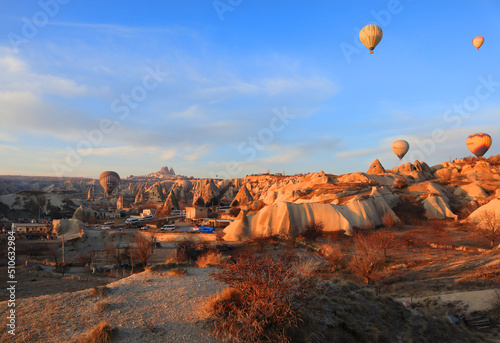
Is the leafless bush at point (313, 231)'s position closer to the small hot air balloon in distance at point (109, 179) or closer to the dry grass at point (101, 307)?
the dry grass at point (101, 307)

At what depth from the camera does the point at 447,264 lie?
17.9 m

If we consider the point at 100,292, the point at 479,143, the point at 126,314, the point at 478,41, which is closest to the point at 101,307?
the point at 126,314

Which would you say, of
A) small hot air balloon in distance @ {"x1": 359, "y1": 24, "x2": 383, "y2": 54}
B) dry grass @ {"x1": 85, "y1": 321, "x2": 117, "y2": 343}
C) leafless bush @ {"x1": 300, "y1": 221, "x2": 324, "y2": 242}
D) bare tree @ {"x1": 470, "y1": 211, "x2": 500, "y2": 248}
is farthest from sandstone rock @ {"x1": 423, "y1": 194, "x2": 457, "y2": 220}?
dry grass @ {"x1": 85, "y1": 321, "x2": 117, "y2": 343}

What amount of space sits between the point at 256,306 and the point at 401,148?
62.1 metres

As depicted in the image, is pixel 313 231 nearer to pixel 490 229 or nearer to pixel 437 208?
pixel 490 229

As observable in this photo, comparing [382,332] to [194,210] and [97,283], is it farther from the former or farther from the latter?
[194,210]

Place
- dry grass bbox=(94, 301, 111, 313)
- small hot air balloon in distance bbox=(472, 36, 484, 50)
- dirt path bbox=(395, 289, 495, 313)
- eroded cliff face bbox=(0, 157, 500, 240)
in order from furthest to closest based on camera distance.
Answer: small hot air balloon in distance bbox=(472, 36, 484, 50)
eroded cliff face bbox=(0, 157, 500, 240)
dirt path bbox=(395, 289, 495, 313)
dry grass bbox=(94, 301, 111, 313)

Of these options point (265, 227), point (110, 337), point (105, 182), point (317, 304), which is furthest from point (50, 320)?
point (105, 182)

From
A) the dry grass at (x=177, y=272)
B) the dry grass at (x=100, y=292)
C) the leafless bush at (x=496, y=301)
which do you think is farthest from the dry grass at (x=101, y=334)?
the leafless bush at (x=496, y=301)

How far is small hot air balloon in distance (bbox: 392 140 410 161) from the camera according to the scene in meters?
59.5

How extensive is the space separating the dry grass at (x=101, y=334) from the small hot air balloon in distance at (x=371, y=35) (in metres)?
28.8

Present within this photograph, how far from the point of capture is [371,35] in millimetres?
27016

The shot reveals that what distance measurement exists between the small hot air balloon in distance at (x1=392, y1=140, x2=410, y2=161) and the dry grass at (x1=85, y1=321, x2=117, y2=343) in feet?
207

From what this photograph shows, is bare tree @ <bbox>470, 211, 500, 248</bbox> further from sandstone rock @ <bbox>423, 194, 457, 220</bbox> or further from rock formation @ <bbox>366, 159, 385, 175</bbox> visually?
rock formation @ <bbox>366, 159, 385, 175</bbox>
